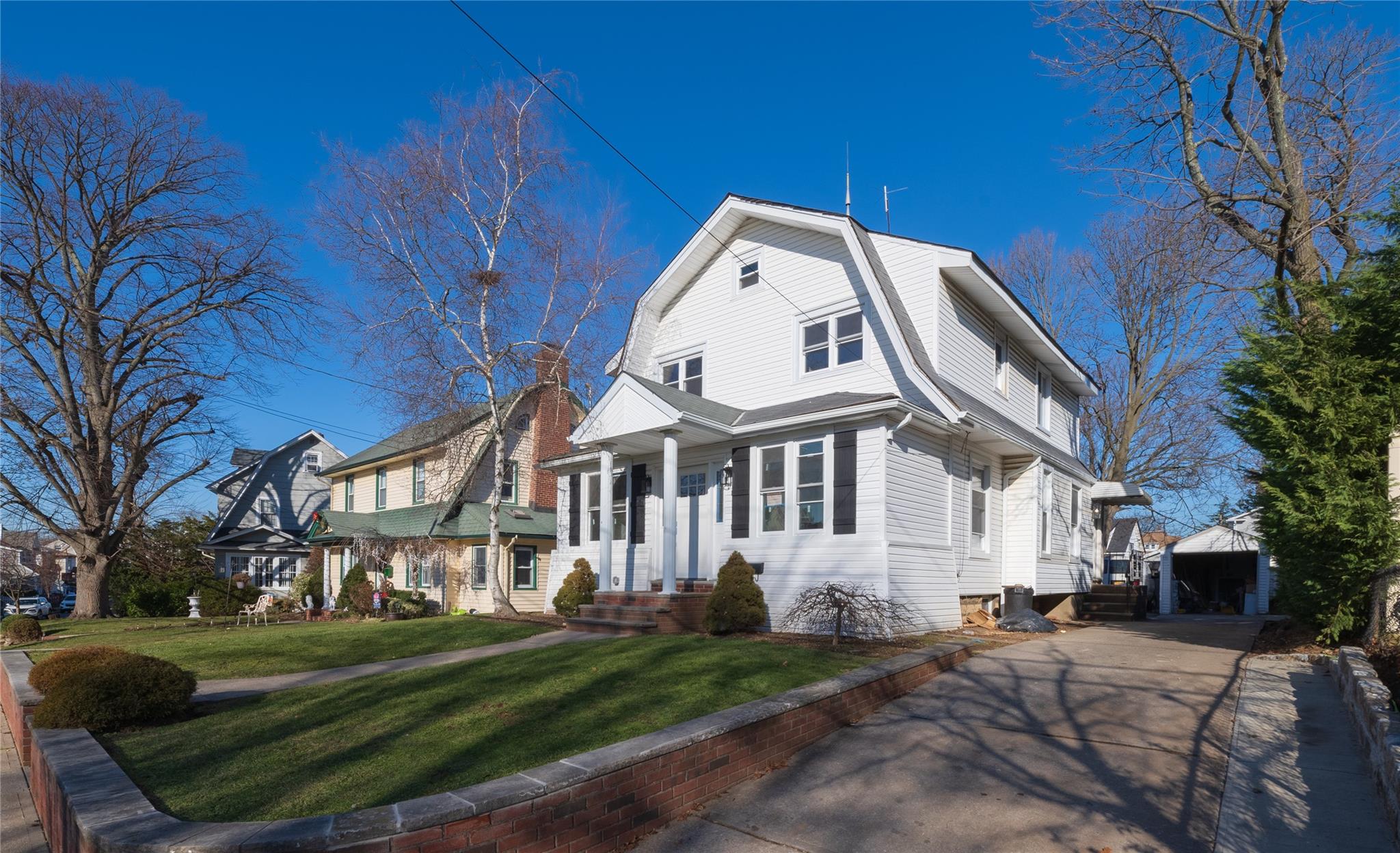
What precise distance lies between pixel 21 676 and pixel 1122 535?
36163mm

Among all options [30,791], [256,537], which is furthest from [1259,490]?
[256,537]

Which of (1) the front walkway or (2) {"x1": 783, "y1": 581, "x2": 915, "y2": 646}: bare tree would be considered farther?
(2) {"x1": 783, "y1": 581, "x2": 915, "y2": 646}: bare tree

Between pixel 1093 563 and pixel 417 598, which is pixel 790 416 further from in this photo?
pixel 417 598

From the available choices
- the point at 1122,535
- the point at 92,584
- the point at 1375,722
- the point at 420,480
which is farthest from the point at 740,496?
the point at 1122,535

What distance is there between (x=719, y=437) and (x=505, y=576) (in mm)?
11966

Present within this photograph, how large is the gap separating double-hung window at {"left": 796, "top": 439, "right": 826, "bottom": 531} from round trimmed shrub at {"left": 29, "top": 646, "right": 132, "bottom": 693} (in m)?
9.33

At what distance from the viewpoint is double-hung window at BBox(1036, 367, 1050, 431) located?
19000 mm

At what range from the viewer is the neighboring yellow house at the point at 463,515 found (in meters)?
23.4

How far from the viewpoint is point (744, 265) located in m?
16.5

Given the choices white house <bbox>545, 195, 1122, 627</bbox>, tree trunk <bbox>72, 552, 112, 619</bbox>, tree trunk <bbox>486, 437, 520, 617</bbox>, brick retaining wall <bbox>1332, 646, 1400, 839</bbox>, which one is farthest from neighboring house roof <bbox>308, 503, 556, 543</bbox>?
brick retaining wall <bbox>1332, 646, 1400, 839</bbox>

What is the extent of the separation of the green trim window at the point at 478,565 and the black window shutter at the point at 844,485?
14116 mm

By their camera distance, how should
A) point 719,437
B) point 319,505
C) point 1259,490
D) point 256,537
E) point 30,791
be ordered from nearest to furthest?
1. point 30,791
2. point 1259,490
3. point 719,437
4. point 256,537
5. point 319,505

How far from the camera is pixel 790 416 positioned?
1340cm

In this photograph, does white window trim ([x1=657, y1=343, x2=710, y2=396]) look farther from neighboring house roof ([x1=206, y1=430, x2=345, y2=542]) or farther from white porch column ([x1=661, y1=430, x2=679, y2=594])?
neighboring house roof ([x1=206, y1=430, x2=345, y2=542])
